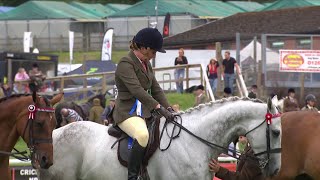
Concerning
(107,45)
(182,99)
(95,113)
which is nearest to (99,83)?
(182,99)

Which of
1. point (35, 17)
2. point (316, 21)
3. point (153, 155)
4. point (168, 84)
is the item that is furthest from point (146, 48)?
point (35, 17)

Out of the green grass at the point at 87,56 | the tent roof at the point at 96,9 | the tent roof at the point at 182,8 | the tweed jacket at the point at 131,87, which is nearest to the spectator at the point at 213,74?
the tweed jacket at the point at 131,87

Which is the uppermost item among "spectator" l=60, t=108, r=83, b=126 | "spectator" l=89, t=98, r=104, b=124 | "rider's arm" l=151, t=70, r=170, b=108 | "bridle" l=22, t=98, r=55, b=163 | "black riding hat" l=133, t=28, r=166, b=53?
"black riding hat" l=133, t=28, r=166, b=53

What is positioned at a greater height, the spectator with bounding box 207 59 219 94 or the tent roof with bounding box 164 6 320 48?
the tent roof with bounding box 164 6 320 48

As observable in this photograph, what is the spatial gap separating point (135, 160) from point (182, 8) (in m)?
40.7

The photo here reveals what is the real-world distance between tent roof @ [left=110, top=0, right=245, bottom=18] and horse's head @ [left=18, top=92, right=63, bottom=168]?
3644cm

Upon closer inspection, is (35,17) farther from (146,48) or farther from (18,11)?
(146,48)

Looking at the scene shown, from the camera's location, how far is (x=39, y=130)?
35.4ft

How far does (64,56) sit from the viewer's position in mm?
52719

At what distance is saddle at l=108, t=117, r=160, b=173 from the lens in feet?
35.0

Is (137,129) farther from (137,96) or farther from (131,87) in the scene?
(131,87)

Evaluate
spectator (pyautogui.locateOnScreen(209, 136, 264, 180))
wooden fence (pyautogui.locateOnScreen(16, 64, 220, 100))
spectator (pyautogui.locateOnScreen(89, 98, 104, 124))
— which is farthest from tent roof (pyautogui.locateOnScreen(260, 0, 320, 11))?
spectator (pyautogui.locateOnScreen(209, 136, 264, 180))

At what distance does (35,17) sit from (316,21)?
982 inches

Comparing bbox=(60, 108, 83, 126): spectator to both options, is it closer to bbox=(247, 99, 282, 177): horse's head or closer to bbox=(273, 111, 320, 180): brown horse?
bbox=(273, 111, 320, 180): brown horse
